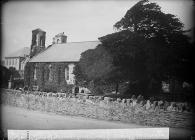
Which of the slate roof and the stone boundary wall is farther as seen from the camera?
the slate roof

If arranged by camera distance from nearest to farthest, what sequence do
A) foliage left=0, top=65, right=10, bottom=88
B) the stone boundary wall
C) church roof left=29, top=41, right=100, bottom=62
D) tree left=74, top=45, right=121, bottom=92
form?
the stone boundary wall, tree left=74, top=45, right=121, bottom=92, church roof left=29, top=41, right=100, bottom=62, foliage left=0, top=65, right=10, bottom=88

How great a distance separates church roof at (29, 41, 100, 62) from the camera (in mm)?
4578

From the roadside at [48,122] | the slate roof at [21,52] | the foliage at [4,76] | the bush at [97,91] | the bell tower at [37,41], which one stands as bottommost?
the roadside at [48,122]

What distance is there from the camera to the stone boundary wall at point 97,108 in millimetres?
4332

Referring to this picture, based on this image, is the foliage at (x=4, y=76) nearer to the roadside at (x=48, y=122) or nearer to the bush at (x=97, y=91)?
the roadside at (x=48, y=122)

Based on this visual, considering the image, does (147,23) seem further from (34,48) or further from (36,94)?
(36,94)

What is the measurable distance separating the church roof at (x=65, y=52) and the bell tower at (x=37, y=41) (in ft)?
0.30

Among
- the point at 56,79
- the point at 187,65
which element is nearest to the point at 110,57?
the point at 56,79

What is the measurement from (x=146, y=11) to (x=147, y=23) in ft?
0.77

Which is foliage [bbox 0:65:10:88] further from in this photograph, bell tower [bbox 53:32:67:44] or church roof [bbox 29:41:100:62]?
bell tower [bbox 53:32:67:44]

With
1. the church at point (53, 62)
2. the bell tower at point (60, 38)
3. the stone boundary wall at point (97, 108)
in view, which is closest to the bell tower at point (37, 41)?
the church at point (53, 62)

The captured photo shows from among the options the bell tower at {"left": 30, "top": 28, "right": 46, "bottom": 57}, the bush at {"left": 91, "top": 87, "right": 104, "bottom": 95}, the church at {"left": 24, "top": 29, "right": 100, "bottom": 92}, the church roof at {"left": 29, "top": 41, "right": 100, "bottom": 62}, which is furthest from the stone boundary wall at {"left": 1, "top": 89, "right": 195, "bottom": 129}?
the bell tower at {"left": 30, "top": 28, "right": 46, "bottom": 57}

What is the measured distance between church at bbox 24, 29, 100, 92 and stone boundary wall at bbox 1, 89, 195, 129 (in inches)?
8.5

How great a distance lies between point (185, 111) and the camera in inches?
171
